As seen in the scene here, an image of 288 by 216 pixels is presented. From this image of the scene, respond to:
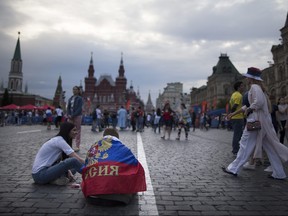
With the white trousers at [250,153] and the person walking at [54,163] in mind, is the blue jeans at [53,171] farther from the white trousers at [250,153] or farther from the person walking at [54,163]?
the white trousers at [250,153]

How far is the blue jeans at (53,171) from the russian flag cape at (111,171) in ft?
2.42

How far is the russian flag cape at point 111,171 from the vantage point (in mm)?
3189

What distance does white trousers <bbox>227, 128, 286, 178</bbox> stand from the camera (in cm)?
487

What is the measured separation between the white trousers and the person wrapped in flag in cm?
232

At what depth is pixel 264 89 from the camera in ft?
18.4

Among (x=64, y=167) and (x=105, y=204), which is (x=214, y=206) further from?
(x=64, y=167)

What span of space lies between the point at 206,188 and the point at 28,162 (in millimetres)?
4085

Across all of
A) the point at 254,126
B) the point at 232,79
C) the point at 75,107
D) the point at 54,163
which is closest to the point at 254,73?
the point at 254,126

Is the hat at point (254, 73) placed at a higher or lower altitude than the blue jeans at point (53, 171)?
higher

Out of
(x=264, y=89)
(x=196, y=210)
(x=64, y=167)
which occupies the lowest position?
(x=196, y=210)

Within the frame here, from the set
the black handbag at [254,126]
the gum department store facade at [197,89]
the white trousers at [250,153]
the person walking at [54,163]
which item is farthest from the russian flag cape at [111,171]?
the gum department store facade at [197,89]

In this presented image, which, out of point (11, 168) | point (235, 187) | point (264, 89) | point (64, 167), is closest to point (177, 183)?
point (235, 187)

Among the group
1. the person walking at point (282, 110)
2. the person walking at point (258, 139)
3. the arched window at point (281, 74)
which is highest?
the arched window at point (281, 74)

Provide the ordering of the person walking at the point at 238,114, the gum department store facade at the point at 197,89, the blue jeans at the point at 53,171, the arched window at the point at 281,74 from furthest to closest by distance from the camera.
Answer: the gum department store facade at the point at 197,89, the arched window at the point at 281,74, the person walking at the point at 238,114, the blue jeans at the point at 53,171
